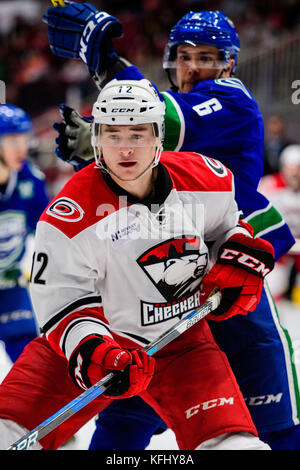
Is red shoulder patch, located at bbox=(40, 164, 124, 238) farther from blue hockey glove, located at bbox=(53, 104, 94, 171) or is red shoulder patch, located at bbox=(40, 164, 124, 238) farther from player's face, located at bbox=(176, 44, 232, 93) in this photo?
player's face, located at bbox=(176, 44, 232, 93)

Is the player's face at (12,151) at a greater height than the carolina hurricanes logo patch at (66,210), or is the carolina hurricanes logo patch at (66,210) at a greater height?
the carolina hurricanes logo patch at (66,210)

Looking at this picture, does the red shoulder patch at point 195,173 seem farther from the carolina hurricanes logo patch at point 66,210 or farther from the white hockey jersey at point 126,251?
the carolina hurricanes logo patch at point 66,210

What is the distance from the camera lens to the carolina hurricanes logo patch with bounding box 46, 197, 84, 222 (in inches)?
63.4

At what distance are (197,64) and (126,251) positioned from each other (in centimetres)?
80

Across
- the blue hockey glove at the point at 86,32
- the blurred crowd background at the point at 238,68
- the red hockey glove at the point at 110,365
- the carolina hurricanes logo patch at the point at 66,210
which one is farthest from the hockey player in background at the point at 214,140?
the blurred crowd background at the point at 238,68

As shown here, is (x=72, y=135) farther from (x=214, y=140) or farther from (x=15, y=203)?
(x=15, y=203)

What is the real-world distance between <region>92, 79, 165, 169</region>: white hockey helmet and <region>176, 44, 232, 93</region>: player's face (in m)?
0.46

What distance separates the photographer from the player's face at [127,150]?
1640mm

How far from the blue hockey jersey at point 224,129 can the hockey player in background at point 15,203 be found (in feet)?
4.31

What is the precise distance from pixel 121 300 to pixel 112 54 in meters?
0.78

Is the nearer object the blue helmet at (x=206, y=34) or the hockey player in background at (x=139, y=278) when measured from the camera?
the hockey player in background at (x=139, y=278)

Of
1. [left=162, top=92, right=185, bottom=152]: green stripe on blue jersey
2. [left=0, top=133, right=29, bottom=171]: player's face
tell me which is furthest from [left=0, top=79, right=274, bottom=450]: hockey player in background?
[left=0, top=133, right=29, bottom=171]: player's face

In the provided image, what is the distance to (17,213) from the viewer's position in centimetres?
316

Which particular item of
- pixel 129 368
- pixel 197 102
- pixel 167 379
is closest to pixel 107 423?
pixel 167 379
